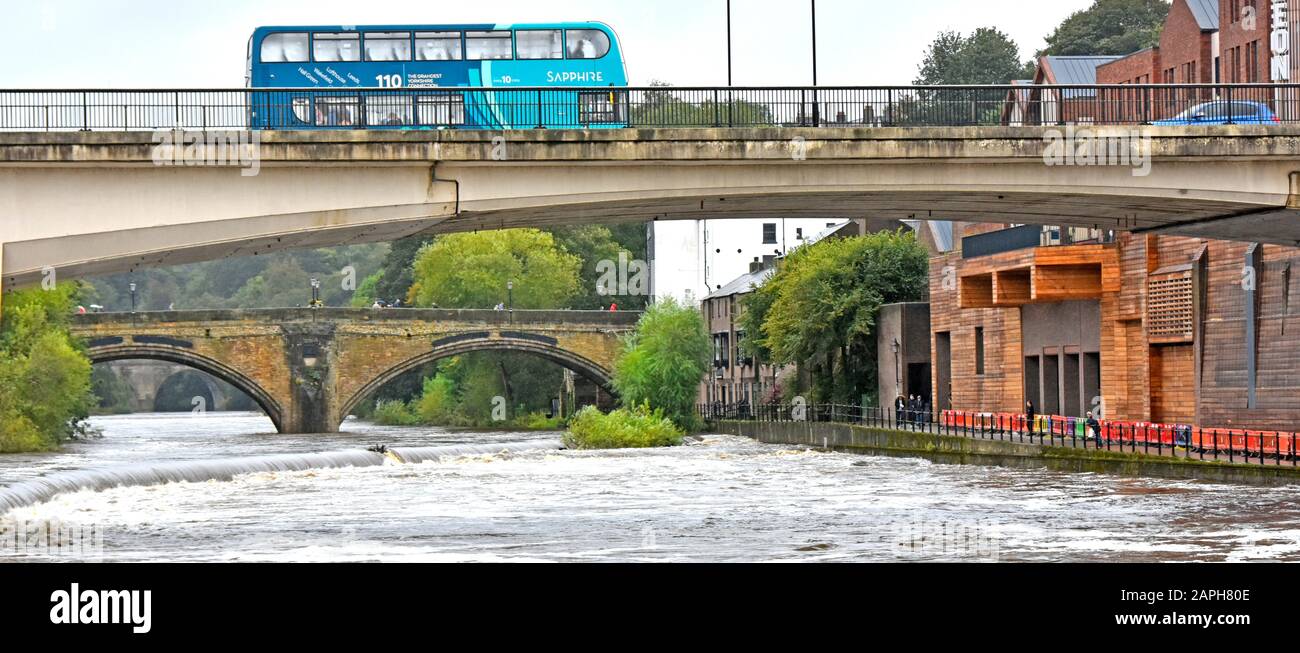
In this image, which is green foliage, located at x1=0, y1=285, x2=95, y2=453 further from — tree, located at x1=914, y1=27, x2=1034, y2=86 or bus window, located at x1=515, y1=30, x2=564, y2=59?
tree, located at x1=914, y1=27, x2=1034, y2=86

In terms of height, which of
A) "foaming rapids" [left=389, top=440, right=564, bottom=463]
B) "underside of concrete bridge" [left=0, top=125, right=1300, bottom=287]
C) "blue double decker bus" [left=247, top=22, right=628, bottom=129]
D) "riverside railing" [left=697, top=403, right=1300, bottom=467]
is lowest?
"foaming rapids" [left=389, top=440, right=564, bottom=463]

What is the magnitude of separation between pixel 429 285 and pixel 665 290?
12.5 metres

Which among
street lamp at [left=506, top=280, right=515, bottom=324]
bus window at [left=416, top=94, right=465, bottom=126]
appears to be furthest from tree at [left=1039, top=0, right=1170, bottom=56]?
bus window at [left=416, top=94, right=465, bottom=126]

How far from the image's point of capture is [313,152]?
2983 centimetres

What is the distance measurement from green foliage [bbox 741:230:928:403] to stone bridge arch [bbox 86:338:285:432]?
25.2 metres

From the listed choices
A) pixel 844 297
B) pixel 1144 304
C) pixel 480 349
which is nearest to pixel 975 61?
pixel 480 349

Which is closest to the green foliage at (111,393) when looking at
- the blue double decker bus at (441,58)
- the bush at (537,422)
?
the bush at (537,422)

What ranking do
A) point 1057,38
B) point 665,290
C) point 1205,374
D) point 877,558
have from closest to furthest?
1. point 877,558
2. point 1205,374
3. point 665,290
4. point 1057,38

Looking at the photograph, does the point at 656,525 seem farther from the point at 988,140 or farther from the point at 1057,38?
the point at 1057,38

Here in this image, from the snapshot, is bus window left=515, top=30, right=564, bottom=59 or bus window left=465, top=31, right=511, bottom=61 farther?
bus window left=515, top=30, right=564, bottom=59

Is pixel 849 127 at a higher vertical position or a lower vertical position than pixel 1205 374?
higher

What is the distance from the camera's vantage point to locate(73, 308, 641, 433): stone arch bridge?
81438 millimetres

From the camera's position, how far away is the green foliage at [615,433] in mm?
63375
